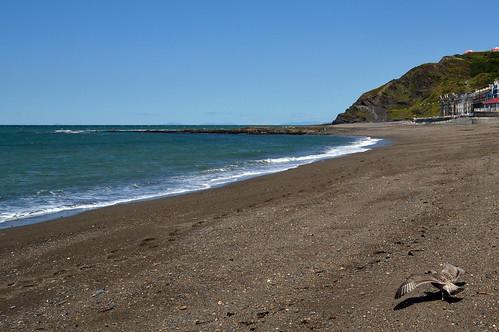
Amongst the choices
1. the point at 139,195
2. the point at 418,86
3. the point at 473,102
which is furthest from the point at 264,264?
the point at 418,86

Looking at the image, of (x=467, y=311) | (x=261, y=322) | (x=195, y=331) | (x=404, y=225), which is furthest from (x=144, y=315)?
(x=404, y=225)

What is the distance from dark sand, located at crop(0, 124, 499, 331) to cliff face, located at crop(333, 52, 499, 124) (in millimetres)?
143805

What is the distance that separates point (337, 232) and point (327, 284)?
300 centimetres

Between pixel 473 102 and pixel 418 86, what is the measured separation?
59.8m

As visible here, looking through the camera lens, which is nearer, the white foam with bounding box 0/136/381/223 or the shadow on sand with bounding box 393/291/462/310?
the shadow on sand with bounding box 393/291/462/310

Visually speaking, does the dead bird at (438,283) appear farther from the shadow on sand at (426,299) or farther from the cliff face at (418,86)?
the cliff face at (418,86)

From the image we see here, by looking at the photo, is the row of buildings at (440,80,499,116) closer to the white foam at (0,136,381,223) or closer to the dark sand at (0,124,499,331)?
the white foam at (0,136,381,223)

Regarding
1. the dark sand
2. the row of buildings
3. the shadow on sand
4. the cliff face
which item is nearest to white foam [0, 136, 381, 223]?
the dark sand

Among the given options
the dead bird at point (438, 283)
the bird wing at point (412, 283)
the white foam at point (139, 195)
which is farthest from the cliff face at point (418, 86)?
the bird wing at point (412, 283)

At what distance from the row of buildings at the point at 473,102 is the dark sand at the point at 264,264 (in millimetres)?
93596

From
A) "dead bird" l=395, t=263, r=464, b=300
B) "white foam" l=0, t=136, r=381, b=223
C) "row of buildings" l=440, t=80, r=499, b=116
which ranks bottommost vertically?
"white foam" l=0, t=136, r=381, b=223

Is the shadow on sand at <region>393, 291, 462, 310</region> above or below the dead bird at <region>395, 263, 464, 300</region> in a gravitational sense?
below

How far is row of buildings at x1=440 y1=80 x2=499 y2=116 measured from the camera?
323 ft

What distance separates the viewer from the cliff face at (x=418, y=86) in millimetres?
156375
